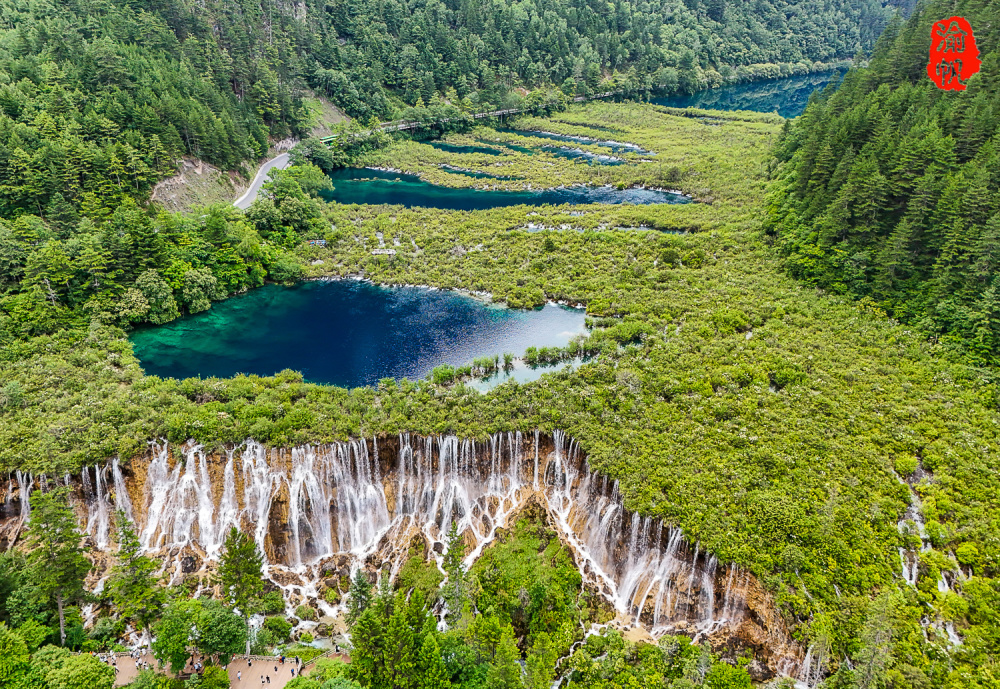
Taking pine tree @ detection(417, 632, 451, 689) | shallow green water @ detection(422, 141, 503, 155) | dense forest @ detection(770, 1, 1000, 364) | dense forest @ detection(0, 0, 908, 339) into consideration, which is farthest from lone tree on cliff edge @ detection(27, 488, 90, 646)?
shallow green water @ detection(422, 141, 503, 155)

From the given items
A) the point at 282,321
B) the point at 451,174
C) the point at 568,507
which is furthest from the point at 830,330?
the point at 451,174

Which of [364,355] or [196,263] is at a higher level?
[196,263]

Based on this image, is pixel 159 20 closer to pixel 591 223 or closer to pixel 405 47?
pixel 405 47

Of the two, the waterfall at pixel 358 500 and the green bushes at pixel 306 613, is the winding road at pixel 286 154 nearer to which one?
the waterfall at pixel 358 500

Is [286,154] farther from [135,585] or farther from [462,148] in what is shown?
[135,585]

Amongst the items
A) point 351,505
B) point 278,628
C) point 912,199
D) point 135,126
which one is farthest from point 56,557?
point 912,199

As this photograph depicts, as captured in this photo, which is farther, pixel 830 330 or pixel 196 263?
pixel 196 263
